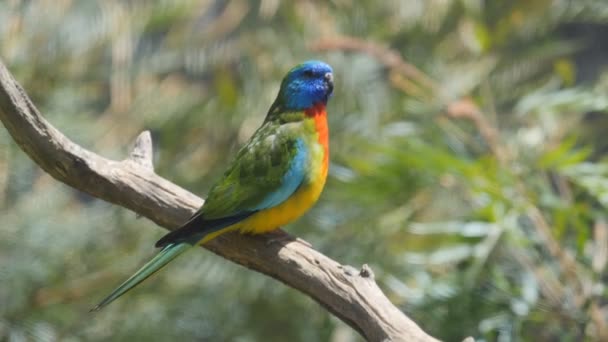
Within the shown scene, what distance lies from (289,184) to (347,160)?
1164 millimetres

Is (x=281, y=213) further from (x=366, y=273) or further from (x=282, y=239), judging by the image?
(x=366, y=273)

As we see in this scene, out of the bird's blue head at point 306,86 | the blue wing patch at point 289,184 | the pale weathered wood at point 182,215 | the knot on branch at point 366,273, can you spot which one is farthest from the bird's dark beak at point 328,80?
the knot on branch at point 366,273

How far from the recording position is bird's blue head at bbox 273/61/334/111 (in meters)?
2.36

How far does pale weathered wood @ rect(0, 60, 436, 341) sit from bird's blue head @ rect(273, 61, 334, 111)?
14.2 inches

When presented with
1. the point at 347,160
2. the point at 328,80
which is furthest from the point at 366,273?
the point at 347,160

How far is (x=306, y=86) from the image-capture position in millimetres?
2363

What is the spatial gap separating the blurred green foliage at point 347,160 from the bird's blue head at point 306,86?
68 cm

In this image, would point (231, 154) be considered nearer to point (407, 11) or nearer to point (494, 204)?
point (407, 11)

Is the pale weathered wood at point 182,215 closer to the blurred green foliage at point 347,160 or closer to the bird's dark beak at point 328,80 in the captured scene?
the bird's dark beak at point 328,80

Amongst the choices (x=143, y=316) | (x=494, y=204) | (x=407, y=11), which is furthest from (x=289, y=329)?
(x=407, y=11)

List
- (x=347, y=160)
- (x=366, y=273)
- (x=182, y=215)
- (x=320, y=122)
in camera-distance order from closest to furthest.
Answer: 1. (x=366, y=273)
2. (x=182, y=215)
3. (x=320, y=122)
4. (x=347, y=160)

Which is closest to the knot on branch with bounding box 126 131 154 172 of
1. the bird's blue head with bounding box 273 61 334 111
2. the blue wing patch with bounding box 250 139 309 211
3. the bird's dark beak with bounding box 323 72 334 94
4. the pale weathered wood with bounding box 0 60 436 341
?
the pale weathered wood with bounding box 0 60 436 341

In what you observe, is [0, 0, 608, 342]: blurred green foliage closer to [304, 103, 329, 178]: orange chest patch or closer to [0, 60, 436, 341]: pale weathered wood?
[304, 103, 329, 178]: orange chest patch

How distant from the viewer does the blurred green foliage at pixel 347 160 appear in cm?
305
